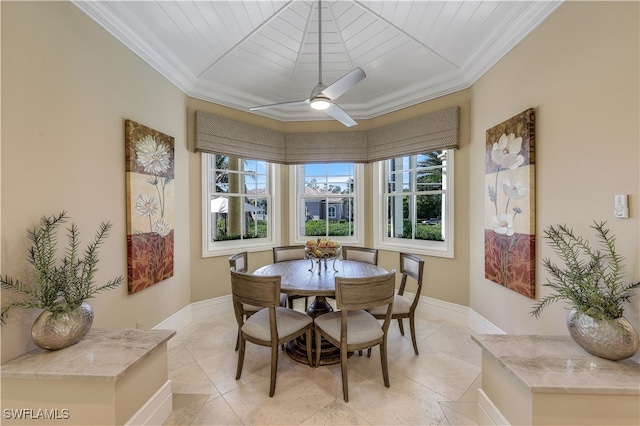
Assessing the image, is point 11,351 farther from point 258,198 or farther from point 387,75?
point 387,75

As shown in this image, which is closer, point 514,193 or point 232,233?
point 514,193

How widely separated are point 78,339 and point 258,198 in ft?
8.63

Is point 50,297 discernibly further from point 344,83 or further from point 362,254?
point 362,254

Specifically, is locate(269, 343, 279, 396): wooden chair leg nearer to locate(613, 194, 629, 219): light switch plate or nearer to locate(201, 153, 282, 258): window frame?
locate(201, 153, 282, 258): window frame

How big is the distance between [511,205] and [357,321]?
5.63 ft

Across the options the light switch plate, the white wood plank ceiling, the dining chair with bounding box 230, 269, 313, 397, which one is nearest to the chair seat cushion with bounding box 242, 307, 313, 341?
the dining chair with bounding box 230, 269, 313, 397

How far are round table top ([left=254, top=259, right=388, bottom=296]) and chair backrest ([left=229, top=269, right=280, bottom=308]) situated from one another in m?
0.18

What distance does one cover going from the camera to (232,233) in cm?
373

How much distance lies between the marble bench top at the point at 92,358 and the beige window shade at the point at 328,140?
7.37 feet

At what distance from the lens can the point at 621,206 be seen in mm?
1448

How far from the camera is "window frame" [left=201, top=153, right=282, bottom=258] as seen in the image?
11.1ft

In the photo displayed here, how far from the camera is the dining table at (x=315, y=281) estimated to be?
2059 mm

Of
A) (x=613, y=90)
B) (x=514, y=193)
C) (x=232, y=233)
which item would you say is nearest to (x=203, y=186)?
(x=232, y=233)

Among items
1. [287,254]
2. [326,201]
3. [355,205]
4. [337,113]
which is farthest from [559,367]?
[326,201]
